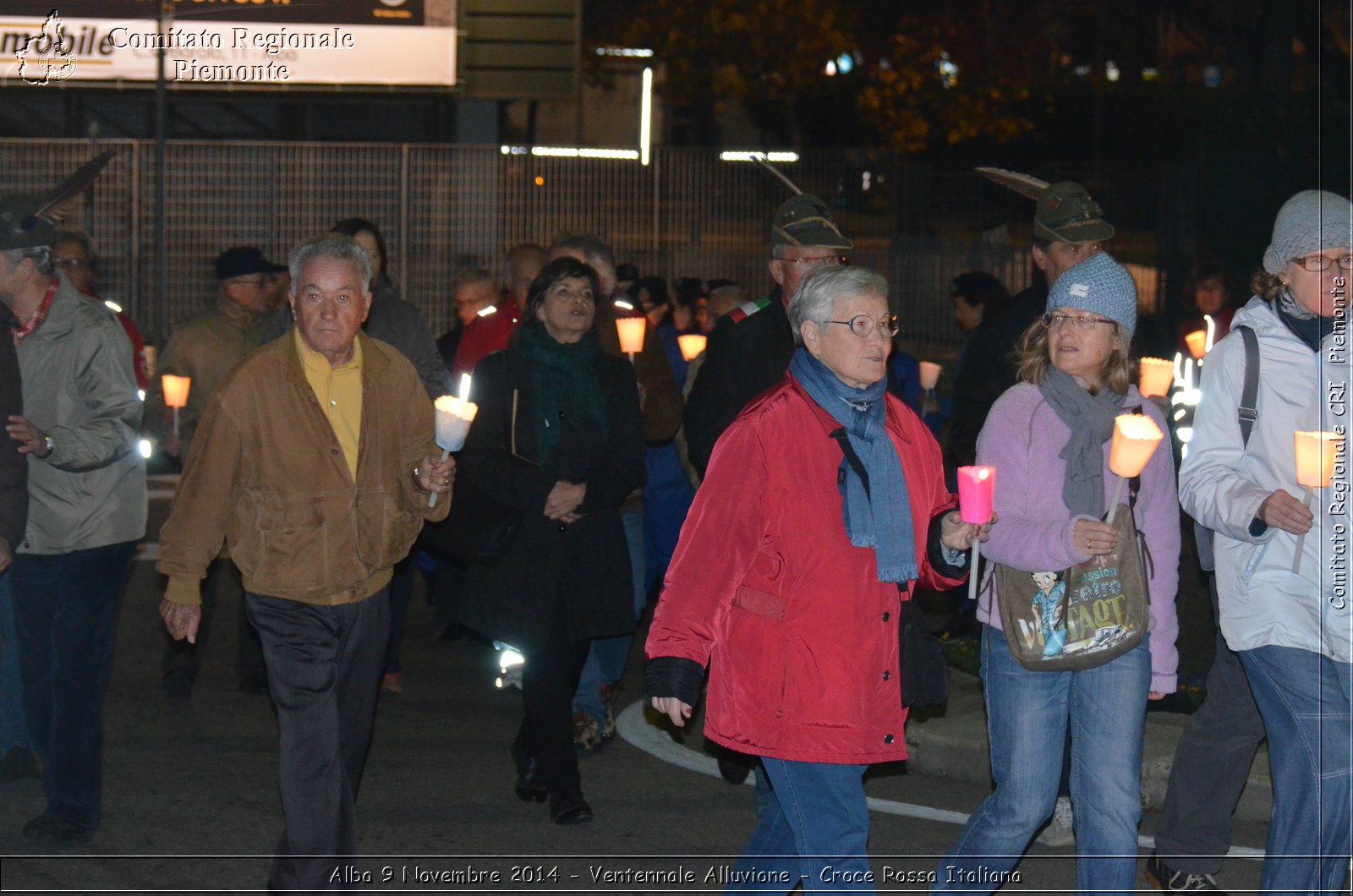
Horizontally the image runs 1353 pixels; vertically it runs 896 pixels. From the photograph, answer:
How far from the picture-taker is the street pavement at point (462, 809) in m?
5.91

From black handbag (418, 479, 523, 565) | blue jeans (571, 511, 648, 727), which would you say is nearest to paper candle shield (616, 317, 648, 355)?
blue jeans (571, 511, 648, 727)

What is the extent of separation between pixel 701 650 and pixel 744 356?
2360 mm

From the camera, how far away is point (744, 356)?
6496 mm

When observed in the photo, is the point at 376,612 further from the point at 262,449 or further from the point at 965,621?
the point at 965,621

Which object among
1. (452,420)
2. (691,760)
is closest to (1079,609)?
(452,420)

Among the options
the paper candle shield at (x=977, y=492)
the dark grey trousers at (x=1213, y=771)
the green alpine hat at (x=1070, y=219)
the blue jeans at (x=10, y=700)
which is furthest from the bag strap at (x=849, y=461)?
the blue jeans at (x=10, y=700)

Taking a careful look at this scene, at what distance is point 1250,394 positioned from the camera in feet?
15.6

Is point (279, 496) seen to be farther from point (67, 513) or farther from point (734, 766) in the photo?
point (734, 766)

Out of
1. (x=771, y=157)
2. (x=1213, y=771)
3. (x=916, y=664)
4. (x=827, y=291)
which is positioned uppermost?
(x=771, y=157)

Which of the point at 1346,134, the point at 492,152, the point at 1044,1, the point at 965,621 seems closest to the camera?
the point at 965,621

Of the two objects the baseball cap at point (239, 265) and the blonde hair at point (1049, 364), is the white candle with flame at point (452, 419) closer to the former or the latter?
the blonde hair at point (1049, 364)

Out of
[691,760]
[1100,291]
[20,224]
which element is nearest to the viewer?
[1100,291]

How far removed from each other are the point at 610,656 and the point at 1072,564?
3596 millimetres

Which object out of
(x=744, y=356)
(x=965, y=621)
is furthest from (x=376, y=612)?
(x=965, y=621)
